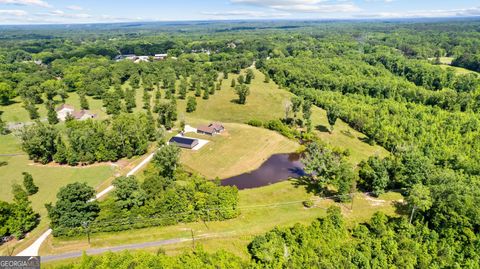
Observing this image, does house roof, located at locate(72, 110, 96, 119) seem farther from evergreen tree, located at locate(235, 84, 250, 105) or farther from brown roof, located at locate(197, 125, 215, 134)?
evergreen tree, located at locate(235, 84, 250, 105)

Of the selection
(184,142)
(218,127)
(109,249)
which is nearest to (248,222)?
(109,249)

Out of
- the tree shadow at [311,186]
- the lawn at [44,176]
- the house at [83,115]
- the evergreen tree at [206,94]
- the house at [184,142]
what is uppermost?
the evergreen tree at [206,94]

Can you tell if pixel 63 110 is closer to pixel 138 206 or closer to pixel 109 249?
pixel 138 206

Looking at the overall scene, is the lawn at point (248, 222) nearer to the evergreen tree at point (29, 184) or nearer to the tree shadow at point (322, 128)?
the evergreen tree at point (29, 184)

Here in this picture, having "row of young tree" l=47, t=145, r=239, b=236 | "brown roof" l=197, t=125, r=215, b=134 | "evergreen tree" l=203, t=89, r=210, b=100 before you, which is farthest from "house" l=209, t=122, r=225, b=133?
"evergreen tree" l=203, t=89, r=210, b=100

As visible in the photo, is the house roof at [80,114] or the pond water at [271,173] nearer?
the pond water at [271,173]

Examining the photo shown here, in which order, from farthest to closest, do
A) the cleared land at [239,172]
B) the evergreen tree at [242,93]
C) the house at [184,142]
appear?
the evergreen tree at [242,93] < the house at [184,142] < the cleared land at [239,172]

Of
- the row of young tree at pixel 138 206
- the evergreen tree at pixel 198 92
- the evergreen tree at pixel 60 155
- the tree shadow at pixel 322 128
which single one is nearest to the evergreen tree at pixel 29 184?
the evergreen tree at pixel 60 155
